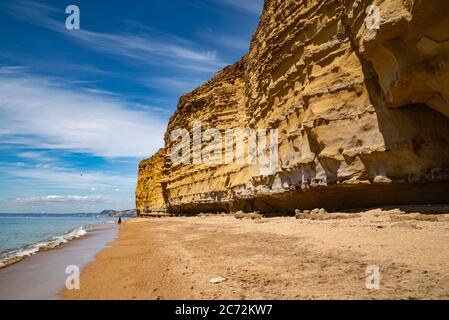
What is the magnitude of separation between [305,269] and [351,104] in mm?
8041

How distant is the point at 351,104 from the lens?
1130 centimetres

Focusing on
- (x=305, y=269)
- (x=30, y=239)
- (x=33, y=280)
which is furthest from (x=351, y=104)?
(x=30, y=239)

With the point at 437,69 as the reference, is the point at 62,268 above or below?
below


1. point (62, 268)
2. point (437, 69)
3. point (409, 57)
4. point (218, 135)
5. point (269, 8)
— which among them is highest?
point (269, 8)

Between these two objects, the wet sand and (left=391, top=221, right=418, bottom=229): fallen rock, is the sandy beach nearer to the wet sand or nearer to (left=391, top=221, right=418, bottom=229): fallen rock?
(left=391, top=221, right=418, bottom=229): fallen rock

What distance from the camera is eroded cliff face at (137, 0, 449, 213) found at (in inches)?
309

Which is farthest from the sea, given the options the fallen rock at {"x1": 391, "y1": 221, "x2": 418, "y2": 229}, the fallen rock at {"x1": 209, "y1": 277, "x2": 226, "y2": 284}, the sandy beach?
the fallen rock at {"x1": 391, "y1": 221, "x2": 418, "y2": 229}

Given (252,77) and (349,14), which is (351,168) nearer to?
(349,14)

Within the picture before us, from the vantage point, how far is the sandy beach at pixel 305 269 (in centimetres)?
397

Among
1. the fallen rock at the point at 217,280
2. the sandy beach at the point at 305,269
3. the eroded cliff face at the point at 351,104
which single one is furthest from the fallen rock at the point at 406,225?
the fallen rock at the point at 217,280

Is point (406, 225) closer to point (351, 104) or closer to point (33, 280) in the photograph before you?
point (351, 104)
